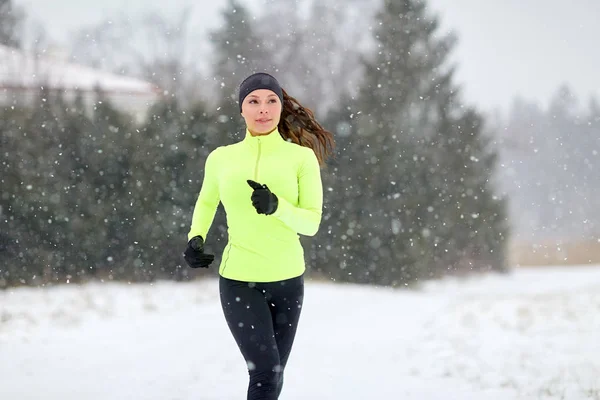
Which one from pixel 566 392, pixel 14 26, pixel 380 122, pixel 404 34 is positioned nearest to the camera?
pixel 566 392

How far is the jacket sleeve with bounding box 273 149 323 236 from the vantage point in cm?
300

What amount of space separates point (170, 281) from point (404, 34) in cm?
926

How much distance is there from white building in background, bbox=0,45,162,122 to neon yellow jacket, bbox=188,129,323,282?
10335 millimetres

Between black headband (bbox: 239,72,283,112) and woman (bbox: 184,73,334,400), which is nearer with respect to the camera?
woman (bbox: 184,73,334,400)

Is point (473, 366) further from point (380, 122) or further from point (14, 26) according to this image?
point (14, 26)

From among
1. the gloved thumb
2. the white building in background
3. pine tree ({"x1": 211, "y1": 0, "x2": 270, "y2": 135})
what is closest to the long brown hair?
the gloved thumb

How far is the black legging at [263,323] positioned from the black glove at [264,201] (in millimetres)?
427

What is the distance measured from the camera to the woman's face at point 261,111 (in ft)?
10.6

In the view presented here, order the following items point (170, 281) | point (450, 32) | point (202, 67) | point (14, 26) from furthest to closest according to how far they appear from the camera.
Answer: point (202, 67) < point (14, 26) < point (450, 32) < point (170, 281)

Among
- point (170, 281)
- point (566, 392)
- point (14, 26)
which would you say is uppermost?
point (14, 26)

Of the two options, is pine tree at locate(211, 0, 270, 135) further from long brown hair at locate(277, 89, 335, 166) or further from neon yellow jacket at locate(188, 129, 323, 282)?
neon yellow jacket at locate(188, 129, 323, 282)

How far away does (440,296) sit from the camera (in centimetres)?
1470

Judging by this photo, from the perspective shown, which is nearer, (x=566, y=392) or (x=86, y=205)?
(x=566, y=392)

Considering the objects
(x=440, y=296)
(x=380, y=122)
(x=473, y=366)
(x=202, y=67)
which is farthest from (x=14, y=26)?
Answer: (x=473, y=366)
